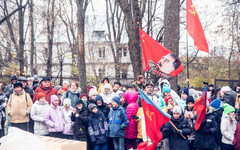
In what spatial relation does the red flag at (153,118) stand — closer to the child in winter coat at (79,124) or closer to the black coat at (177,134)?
the black coat at (177,134)

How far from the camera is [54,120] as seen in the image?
8.43 m

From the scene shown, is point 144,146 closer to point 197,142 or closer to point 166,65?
point 197,142

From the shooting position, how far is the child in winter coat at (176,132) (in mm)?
7414

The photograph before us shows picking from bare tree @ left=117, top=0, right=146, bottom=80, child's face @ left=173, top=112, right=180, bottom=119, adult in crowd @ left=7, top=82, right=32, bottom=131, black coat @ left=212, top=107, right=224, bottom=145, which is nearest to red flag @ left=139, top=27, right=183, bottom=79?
child's face @ left=173, top=112, right=180, bottom=119

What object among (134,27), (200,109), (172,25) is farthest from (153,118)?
(134,27)

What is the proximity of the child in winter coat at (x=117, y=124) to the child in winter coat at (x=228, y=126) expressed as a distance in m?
2.48

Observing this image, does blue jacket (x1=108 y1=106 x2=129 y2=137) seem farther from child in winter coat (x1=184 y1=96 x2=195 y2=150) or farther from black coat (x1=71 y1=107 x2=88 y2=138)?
child in winter coat (x1=184 y1=96 x2=195 y2=150)

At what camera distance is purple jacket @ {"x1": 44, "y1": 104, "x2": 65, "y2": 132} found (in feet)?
27.4

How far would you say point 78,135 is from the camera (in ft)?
27.6

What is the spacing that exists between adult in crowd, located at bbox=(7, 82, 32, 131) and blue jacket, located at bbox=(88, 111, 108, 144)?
2.03 m

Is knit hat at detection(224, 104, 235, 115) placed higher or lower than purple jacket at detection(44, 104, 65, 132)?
higher

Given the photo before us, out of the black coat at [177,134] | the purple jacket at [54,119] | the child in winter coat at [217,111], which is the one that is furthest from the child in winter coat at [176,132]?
the purple jacket at [54,119]

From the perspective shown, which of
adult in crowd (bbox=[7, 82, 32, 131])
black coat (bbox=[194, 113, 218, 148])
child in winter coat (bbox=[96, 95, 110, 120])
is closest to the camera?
black coat (bbox=[194, 113, 218, 148])

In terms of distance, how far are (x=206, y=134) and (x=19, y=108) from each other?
514 centimetres
